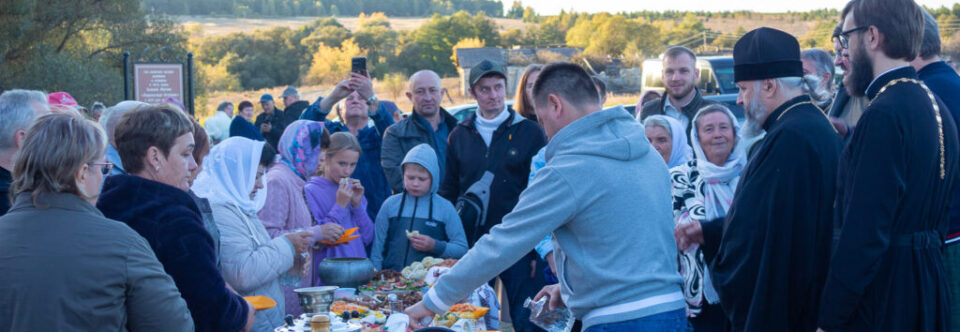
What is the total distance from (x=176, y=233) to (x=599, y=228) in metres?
1.48

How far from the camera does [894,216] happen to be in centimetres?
270

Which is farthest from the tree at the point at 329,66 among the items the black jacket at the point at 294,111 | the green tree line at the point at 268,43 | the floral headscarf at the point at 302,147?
the floral headscarf at the point at 302,147

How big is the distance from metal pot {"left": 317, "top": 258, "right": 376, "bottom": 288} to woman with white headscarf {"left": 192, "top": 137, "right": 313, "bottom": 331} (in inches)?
13.2

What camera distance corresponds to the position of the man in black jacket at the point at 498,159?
16.8ft

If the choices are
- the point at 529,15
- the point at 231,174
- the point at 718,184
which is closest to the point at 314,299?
the point at 231,174

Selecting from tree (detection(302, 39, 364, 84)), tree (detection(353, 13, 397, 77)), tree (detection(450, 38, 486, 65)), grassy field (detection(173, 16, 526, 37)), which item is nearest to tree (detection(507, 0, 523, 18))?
grassy field (detection(173, 16, 526, 37))

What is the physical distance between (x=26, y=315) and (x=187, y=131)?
0.88 meters

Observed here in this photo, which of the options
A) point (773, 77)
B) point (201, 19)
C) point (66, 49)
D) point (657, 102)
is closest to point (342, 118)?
point (657, 102)

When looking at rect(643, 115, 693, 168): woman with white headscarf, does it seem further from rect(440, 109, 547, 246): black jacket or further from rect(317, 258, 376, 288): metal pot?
rect(317, 258, 376, 288): metal pot

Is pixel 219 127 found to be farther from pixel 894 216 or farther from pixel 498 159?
pixel 894 216

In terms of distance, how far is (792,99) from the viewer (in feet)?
10.1

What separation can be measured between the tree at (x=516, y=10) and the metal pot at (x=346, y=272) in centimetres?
12287

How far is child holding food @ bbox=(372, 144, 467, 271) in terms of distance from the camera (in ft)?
16.8

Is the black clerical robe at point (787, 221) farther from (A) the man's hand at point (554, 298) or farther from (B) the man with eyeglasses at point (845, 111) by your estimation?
(B) the man with eyeglasses at point (845, 111)
